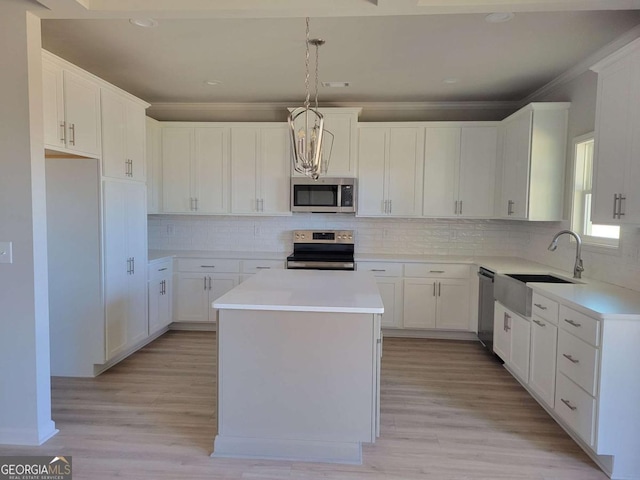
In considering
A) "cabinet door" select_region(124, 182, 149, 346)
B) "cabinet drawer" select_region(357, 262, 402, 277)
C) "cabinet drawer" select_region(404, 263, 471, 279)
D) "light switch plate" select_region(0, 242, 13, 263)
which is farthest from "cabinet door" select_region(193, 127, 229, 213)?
"light switch plate" select_region(0, 242, 13, 263)

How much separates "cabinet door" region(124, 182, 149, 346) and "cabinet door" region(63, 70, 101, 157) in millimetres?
527

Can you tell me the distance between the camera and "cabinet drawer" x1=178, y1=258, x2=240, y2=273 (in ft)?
15.0

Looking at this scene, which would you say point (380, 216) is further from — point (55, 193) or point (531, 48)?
point (55, 193)

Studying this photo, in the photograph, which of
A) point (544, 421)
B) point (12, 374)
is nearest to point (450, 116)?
point (544, 421)

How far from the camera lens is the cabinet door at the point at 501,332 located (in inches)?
135

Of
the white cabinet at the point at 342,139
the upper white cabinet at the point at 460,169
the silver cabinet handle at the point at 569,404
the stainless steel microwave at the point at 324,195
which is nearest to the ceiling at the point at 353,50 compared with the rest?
the white cabinet at the point at 342,139

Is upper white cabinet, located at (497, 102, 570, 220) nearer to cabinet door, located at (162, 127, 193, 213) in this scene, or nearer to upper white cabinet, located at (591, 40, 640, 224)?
upper white cabinet, located at (591, 40, 640, 224)

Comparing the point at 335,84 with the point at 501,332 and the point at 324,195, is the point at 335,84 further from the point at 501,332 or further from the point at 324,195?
the point at 501,332

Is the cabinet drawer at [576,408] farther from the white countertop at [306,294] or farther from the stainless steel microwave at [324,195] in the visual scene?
the stainless steel microwave at [324,195]

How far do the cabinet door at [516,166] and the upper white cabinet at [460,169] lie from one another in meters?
0.21

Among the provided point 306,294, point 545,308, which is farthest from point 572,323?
point 306,294

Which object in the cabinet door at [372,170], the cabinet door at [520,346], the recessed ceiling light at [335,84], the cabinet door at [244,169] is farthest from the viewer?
the cabinet door at [244,169]

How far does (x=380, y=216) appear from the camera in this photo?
15.3 ft

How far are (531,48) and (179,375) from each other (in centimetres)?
383
